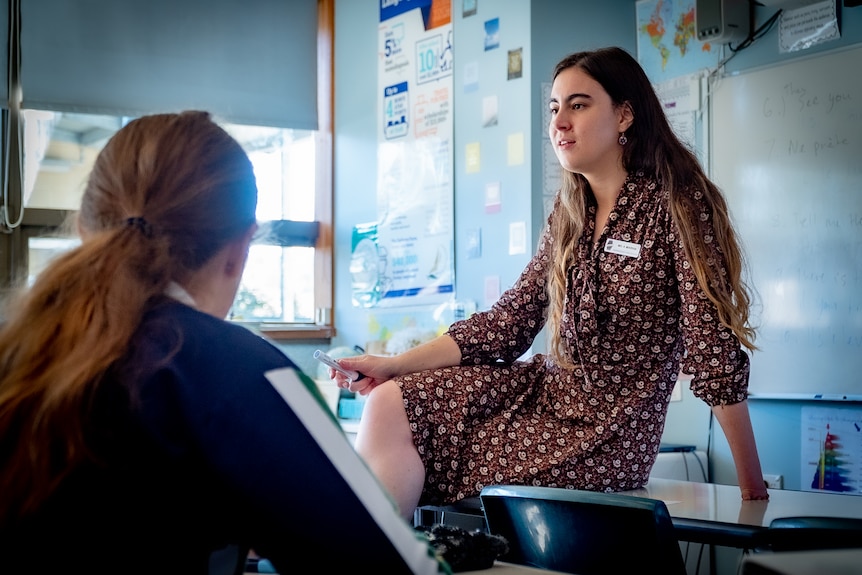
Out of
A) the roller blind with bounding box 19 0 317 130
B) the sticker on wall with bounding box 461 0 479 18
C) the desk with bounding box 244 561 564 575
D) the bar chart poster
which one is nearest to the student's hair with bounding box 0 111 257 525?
the desk with bounding box 244 561 564 575

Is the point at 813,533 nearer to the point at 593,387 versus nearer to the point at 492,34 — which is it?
the point at 593,387

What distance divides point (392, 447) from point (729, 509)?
→ 644 mm

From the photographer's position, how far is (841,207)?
296 centimetres

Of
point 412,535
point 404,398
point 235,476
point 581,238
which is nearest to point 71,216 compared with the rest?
point 235,476

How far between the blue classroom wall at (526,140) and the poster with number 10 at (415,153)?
58 millimetres

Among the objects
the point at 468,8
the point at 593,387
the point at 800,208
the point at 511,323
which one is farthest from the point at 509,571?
the point at 468,8

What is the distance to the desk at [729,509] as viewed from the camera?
1.42 metres

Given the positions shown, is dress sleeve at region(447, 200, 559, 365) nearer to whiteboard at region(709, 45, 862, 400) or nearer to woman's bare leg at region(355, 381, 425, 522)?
woman's bare leg at region(355, 381, 425, 522)

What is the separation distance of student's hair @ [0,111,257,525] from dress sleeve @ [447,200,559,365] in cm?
127

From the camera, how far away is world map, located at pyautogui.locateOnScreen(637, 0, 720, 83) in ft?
11.1

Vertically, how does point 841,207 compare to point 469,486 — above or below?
above

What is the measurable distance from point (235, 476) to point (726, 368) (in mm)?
1260

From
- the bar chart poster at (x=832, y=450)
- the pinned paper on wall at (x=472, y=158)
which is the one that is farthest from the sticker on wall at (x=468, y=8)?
the bar chart poster at (x=832, y=450)

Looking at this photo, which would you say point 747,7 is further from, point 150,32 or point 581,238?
point 150,32
